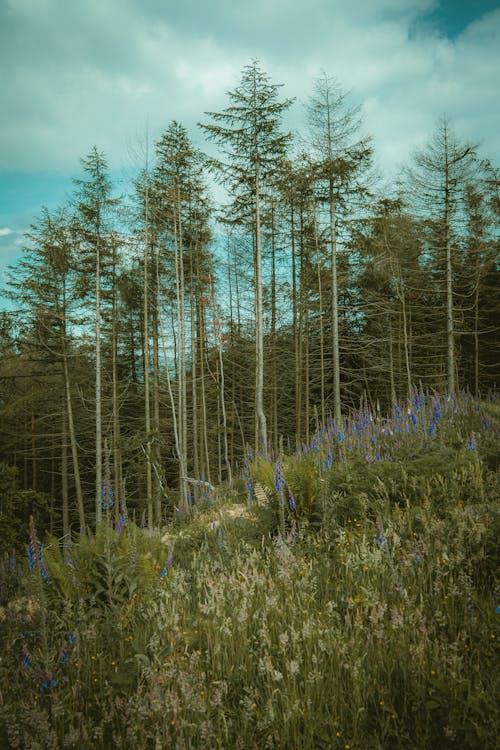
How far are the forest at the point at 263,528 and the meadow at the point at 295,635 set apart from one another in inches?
0.8

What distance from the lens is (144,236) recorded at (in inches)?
665

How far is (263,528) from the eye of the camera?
4.24 m

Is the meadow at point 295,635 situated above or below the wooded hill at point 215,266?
below

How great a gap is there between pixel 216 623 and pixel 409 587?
4.32 ft

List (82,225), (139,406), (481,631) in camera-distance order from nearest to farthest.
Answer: (481,631) → (82,225) → (139,406)

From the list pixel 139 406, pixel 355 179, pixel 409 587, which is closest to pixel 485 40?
pixel 355 179

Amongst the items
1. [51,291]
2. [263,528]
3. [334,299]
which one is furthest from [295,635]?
[51,291]

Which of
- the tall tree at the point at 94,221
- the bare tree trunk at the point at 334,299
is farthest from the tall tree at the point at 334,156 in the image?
the tall tree at the point at 94,221

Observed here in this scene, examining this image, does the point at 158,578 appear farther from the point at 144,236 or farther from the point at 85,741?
the point at 144,236

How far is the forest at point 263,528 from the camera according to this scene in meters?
1.87

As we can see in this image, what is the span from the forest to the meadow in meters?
0.02

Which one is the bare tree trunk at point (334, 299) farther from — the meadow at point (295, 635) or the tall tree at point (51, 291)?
the tall tree at point (51, 291)

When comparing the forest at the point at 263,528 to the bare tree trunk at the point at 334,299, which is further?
the bare tree trunk at the point at 334,299

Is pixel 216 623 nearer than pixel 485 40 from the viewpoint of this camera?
Yes
